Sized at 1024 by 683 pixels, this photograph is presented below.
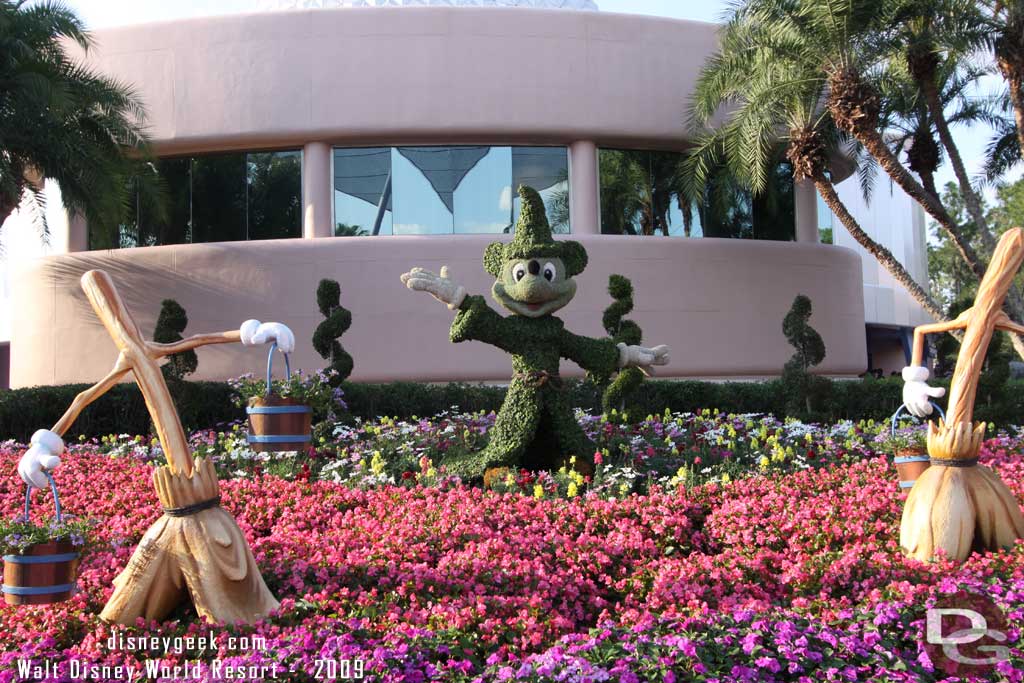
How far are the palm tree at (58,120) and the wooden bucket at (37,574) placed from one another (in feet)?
31.2

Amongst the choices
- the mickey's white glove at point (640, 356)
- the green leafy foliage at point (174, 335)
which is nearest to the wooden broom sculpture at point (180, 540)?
the mickey's white glove at point (640, 356)

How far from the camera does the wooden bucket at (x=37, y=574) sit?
4.02 meters

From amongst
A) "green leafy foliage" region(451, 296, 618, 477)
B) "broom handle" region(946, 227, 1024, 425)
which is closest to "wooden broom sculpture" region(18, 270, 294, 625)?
"green leafy foliage" region(451, 296, 618, 477)

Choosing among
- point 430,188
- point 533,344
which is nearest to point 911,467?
point 533,344

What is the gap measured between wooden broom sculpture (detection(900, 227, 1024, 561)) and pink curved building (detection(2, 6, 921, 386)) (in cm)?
956

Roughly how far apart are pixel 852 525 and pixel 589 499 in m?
1.73

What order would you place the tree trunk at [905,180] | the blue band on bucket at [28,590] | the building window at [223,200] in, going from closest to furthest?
the blue band on bucket at [28,590] → the tree trunk at [905,180] → the building window at [223,200]

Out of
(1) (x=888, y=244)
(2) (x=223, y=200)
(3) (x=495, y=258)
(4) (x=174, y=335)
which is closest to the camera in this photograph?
(3) (x=495, y=258)

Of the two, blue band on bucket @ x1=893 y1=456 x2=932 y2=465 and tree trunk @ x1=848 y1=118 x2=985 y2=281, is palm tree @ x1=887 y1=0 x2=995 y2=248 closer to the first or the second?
tree trunk @ x1=848 y1=118 x2=985 y2=281

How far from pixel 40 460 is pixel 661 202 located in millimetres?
12665

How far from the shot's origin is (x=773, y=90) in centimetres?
1324

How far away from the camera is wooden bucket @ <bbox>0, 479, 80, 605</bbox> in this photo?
13.2ft

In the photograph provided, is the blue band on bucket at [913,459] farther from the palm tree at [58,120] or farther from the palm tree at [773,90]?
the palm tree at [58,120]

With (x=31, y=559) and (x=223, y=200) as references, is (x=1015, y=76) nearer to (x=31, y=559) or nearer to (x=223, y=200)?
(x=223, y=200)
